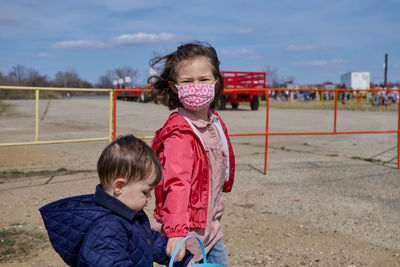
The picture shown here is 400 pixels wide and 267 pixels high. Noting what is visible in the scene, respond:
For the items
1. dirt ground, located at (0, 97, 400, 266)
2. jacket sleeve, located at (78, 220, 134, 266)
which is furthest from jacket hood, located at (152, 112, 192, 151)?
dirt ground, located at (0, 97, 400, 266)

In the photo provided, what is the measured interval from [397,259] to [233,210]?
1.82 metres

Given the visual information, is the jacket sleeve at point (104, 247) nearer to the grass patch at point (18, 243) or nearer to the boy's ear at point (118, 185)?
the boy's ear at point (118, 185)

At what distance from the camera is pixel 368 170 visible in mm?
7352

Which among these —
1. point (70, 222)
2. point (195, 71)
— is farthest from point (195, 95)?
point (70, 222)

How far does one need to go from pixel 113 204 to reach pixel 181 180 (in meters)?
0.42

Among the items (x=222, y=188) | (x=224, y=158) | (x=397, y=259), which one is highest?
(x=224, y=158)

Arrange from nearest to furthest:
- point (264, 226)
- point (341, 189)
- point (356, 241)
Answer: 1. point (356, 241)
2. point (264, 226)
3. point (341, 189)

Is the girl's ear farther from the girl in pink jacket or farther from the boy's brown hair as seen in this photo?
the boy's brown hair

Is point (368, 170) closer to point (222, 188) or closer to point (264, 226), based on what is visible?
point (264, 226)

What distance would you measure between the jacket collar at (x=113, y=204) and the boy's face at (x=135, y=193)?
0.12ft

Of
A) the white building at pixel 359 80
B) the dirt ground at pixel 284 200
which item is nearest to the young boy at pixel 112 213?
the dirt ground at pixel 284 200

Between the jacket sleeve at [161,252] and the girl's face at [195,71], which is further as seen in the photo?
the girl's face at [195,71]

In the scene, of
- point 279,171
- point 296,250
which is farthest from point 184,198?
point 279,171

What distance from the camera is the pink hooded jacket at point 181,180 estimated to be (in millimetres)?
1938
